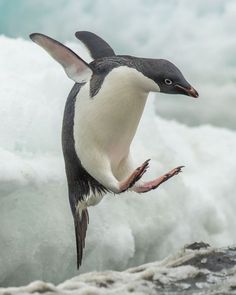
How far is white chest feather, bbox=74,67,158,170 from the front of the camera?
8.53 ft

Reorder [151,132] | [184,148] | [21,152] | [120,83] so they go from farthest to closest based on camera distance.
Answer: [184,148], [151,132], [21,152], [120,83]

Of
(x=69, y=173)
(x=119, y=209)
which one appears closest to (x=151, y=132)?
(x=119, y=209)

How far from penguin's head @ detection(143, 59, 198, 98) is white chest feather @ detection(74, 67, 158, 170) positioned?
26 millimetres

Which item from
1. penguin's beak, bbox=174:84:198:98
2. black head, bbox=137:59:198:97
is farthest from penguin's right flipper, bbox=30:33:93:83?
penguin's beak, bbox=174:84:198:98

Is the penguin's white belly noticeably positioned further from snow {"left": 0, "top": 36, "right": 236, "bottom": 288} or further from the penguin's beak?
snow {"left": 0, "top": 36, "right": 236, "bottom": 288}

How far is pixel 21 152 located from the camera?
17.7 feet

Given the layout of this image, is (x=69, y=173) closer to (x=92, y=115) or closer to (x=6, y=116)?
(x=92, y=115)

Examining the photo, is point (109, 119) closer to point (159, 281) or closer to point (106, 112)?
point (106, 112)

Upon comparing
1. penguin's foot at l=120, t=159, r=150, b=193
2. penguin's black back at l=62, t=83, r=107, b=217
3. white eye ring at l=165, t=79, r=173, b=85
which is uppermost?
white eye ring at l=165, t=79, r=173, b=85

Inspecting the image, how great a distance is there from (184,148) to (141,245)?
10.5 ft

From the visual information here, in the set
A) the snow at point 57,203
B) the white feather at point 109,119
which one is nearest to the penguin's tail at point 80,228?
the white feather at point 109,119

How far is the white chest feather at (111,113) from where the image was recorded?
2.60m

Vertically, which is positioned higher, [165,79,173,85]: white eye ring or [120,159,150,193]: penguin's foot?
[165,79,173,85]: white eye ring

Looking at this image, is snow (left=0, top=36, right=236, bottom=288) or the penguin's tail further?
snow (left=0, top=36, right=236, bottom=288)
